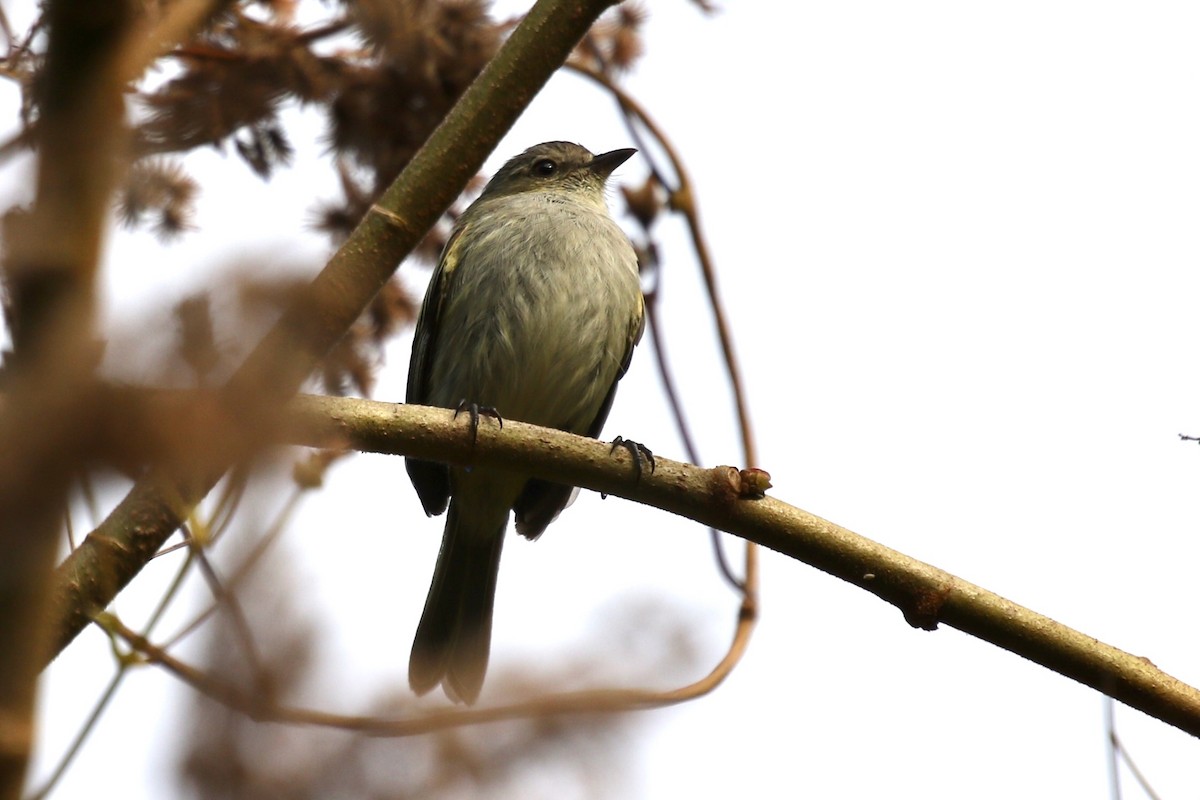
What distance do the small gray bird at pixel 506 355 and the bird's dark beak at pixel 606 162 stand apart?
686mm

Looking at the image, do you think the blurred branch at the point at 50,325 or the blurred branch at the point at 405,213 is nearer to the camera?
the blurred branch at the point at 50,325

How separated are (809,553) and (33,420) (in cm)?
286

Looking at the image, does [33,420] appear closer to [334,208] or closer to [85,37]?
[85,37]

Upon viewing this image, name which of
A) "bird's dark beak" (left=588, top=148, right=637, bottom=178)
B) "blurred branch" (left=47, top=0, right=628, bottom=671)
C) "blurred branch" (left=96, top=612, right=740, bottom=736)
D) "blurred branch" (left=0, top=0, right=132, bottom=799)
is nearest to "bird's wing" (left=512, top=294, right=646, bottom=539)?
"bird's dark beak" (left=588, top=148, right=637, bottom=178)

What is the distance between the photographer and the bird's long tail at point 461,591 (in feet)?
20.6

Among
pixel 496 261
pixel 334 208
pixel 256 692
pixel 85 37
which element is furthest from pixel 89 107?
pixel 496 261

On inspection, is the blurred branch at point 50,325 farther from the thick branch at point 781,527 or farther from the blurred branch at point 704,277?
the blurred branch at point 704,277

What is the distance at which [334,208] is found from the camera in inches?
207

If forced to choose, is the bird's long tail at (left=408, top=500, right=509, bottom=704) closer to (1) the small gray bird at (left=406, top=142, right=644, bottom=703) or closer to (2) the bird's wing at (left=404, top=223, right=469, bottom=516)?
(1) the small gray bird at (left=406, top=142, right=644, bottom=703)

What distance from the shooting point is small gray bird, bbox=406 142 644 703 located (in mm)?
6207

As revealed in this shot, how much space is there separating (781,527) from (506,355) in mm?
2856

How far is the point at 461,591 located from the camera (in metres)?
6.56

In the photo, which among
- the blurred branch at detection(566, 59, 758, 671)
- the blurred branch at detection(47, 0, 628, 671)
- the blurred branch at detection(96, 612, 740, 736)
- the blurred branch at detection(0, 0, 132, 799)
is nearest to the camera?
the blurred branch at detection(0, 0, 132, 799)

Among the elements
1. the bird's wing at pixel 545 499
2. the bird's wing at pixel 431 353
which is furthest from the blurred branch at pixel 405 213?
the bird's wing at pixel 545 499
